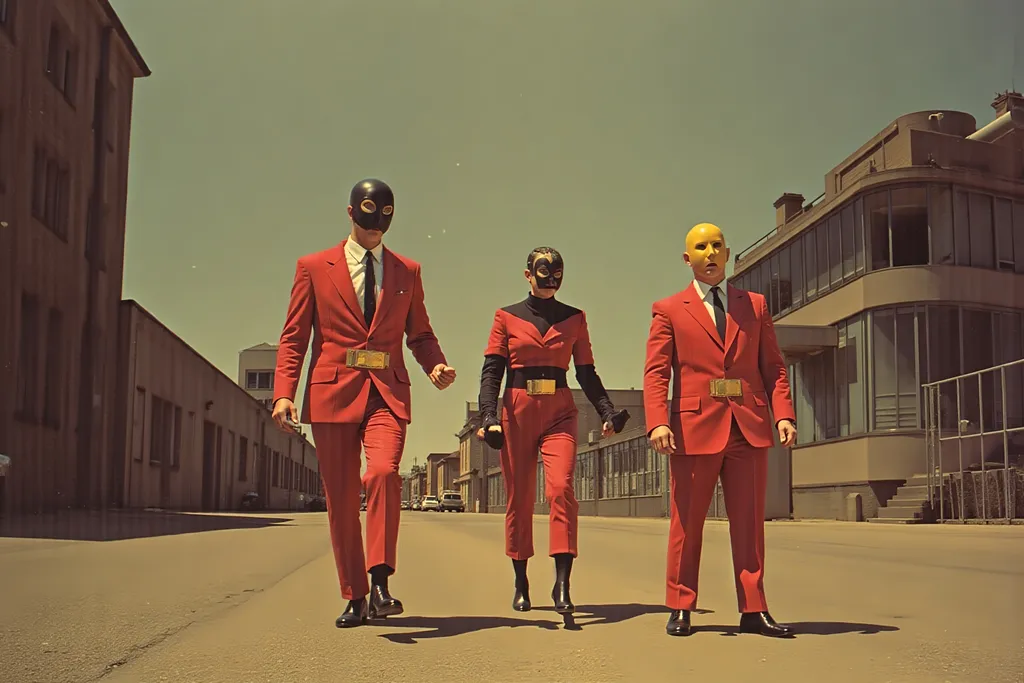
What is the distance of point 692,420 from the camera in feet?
17.7

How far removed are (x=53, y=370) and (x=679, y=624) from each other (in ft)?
76.3

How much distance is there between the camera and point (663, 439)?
5.32m

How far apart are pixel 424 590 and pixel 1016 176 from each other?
3370 centimetres

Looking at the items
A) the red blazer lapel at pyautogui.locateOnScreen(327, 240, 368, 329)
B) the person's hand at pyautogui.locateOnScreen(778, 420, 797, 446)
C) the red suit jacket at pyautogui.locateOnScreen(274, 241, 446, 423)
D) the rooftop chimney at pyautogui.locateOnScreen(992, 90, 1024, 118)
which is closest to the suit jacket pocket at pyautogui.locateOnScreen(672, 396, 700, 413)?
the person's hand at pyautogui.locateOnScreen(778, 420, 797, 446)

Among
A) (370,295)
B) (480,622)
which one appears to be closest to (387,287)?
(370,295)

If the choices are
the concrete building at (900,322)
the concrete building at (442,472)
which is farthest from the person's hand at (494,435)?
the concrete building at (442,472)

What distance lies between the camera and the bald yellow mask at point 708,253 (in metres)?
5.59

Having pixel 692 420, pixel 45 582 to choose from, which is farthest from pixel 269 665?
pixel 45 582

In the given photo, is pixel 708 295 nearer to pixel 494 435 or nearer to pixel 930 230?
pixel 494 435

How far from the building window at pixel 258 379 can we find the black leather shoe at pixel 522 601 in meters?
104

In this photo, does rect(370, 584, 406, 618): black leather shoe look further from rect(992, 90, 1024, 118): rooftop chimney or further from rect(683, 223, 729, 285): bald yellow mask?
rect(992, 90, 1024, 118): rooftop chimney

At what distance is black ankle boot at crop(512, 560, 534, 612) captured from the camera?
Result: 6355 mm

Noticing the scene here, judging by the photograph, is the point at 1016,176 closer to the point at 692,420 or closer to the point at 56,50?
the point at 56,50

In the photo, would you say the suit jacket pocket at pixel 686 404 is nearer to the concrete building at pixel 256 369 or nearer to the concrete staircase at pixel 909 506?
the concrete staircase at pixel 909 506
